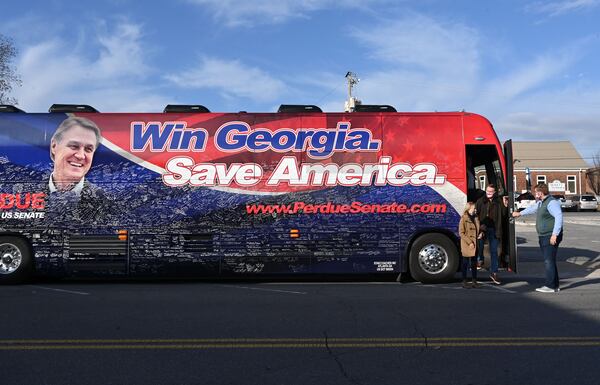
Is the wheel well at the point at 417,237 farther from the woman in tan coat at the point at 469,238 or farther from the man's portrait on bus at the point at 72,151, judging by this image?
the man's portrait on bus at the point at 72,151

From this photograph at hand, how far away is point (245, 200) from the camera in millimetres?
10484

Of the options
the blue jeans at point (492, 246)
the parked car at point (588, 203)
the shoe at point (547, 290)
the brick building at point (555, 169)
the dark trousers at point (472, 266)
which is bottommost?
the shoe at point (547, 290)

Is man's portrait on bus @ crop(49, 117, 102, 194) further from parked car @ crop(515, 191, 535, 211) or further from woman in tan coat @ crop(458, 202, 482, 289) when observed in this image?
parked car @ crop(515, 191, 535, 211)

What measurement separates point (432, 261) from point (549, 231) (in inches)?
84.7

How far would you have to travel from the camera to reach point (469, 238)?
9688mm

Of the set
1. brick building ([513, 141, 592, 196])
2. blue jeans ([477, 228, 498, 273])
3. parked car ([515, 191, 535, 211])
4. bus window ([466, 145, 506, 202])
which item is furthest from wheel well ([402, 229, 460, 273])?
brick building ([513, 141, 592, 196])

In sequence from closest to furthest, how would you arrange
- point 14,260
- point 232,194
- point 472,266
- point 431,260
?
point 472,266
point 14,260
point 431,260
point 232,194

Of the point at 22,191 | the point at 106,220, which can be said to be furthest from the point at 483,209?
the point at 22,191

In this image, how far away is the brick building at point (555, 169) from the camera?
66.1 metres

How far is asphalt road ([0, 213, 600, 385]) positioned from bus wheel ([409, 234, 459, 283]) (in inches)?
23.2

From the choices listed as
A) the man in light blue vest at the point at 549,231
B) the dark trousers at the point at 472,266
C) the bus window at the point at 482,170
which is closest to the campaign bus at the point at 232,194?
the bus window at the point at 482,170

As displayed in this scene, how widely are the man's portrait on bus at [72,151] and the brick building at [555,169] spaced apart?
204ft

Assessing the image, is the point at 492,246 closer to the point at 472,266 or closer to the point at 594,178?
the point at 472,266

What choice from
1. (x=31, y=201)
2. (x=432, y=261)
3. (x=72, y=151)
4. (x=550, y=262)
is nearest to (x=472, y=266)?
(x=432, y=261)
